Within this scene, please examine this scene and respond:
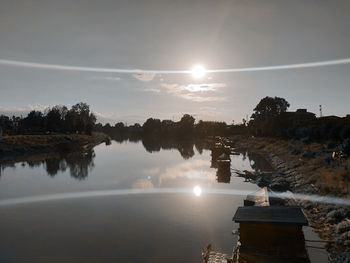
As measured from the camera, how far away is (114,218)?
27781 mm

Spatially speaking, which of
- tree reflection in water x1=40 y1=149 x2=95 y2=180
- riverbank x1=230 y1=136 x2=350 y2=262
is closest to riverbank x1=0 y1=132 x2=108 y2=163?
tree reflection in water x1=40 y1=149 x2=95 y2=180

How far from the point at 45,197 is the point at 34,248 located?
16.3 m

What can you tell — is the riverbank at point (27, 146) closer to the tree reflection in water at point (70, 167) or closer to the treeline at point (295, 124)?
the tree reflection in water at point (70, 167)

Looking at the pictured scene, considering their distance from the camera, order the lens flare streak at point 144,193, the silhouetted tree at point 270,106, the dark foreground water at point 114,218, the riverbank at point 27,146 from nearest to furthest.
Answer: the dark foreground water at point 114,218 < the lens flare streak at point 144,193 < the riverbank at point 27,146 < the silhouetted tree at point 270,106

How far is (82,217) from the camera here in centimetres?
2814

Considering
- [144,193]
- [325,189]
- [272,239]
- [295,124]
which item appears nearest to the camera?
[272,239]

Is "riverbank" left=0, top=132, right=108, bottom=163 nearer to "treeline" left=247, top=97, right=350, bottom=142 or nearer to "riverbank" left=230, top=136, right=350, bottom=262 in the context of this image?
"riverbank" left=230, top=136, right=350, bottom=262

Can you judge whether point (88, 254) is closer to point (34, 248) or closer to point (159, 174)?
point (34, 248)

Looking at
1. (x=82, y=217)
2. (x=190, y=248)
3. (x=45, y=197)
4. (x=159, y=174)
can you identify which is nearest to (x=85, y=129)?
(x=159, y=174)

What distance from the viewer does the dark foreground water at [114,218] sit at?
20281mm

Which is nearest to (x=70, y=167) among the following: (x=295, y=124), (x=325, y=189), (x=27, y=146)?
(x=27, y=146)

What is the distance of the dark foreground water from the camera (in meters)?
20.3

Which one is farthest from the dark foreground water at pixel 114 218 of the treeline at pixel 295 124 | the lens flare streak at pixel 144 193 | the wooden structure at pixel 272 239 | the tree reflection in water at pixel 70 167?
the treeline at pixel 295 124

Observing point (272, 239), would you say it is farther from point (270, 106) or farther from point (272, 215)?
point (270, 106)
